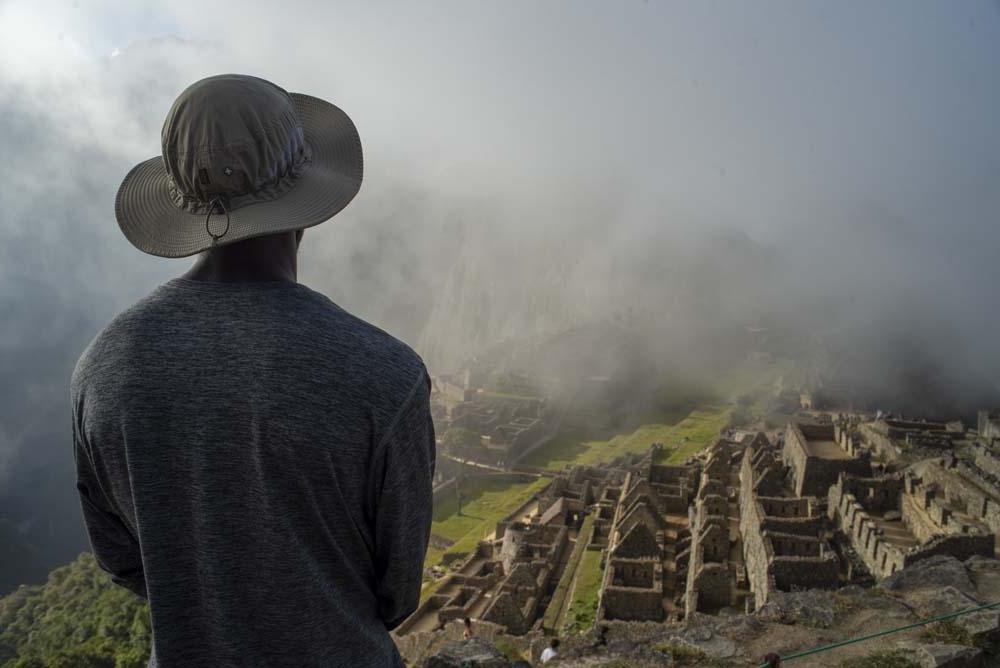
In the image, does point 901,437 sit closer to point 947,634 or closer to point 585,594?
point 585,594

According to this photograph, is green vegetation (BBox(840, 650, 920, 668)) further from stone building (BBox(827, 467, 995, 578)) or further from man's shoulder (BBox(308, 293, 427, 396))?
stone building (BBox(827, 467, 995, 578))

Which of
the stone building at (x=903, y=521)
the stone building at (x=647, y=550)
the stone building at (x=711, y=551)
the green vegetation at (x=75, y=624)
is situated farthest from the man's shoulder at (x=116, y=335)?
the green vegetation at (x=75, y=624)

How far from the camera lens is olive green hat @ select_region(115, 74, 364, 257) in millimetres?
1508

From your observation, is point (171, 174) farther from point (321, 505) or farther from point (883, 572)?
point (883, 572)

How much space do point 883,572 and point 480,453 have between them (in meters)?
25.5

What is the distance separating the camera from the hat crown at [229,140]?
1500 millimetres

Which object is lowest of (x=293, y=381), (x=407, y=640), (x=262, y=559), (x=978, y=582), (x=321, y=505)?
(x=407, y=640)

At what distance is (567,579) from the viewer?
15922 millimetres

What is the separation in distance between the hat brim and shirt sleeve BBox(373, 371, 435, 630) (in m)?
0.51

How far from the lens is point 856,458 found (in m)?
16.6

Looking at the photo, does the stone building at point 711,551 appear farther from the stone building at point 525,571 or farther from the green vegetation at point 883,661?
the green vegetation at point 883,661

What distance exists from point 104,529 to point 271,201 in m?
1.03

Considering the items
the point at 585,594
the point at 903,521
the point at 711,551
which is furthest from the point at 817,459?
the point at 585,594

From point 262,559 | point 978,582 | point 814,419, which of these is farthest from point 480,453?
point 262,559
